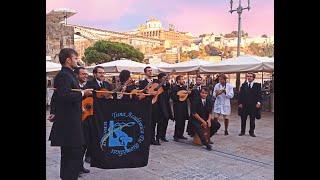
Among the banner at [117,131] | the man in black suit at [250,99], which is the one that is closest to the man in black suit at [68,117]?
the banner at [117,131]

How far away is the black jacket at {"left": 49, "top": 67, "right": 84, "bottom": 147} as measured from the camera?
153 inches

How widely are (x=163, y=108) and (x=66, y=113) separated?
4165 millimetres

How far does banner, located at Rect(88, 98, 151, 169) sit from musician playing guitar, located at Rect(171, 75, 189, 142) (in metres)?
3.69

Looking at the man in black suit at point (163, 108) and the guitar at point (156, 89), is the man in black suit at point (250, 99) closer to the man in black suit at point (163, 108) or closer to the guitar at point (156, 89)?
the man in black suit at point (163, 108)

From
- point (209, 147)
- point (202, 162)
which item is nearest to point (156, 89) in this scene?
point (209, 147)

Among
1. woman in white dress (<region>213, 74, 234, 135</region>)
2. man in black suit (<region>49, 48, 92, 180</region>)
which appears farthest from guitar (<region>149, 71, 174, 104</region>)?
man in black suit (<region>49, 48, 92, 180</region>)

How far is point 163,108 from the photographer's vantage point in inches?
314

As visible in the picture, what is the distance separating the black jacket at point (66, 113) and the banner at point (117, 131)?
0.47 meters

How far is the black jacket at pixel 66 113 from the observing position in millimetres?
3881

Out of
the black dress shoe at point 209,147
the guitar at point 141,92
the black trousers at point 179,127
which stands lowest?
the black dress shoe at point 209,147

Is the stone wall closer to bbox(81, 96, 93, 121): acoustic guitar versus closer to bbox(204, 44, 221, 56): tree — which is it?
bbox(81, 96, 93, 121): acoustic guitar
